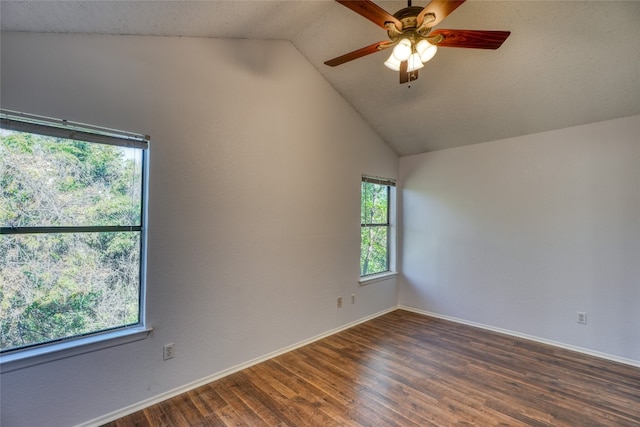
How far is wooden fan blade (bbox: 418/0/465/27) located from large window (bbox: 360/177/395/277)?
7.87ft

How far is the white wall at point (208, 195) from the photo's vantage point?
182 centimetres

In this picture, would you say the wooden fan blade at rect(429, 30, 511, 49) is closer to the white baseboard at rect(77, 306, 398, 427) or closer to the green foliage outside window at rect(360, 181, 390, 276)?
the green foliage outside window at rect(360, 181, 390, 276)

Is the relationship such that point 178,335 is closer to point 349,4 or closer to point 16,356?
point 16,356

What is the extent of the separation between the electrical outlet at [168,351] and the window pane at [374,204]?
2.59 m

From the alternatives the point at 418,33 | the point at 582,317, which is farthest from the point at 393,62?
the point at 582,317

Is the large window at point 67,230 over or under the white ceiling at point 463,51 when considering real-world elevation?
under

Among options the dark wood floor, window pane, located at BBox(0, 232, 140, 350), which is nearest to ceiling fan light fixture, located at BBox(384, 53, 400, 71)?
window pane, located at BBox(0, 232, 140, 350)

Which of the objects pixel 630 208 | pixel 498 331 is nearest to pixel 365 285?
pixel 498 331

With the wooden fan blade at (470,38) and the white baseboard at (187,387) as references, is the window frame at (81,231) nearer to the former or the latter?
the white baseboard at (187,387)

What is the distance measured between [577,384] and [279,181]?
10.4ft

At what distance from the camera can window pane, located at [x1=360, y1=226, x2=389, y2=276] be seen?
4.06 meters

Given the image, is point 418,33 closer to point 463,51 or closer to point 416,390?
point 463,51

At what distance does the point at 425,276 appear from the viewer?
4297 millimetres

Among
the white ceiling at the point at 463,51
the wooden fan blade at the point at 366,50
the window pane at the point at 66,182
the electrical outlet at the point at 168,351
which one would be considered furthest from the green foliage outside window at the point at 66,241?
the wooden fan blade at the point at 366,50
